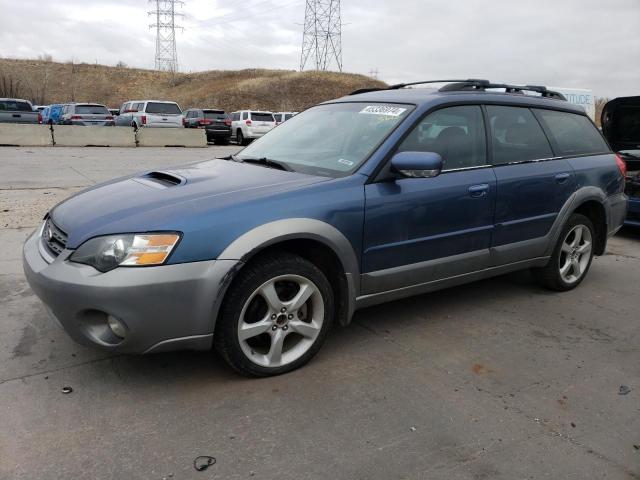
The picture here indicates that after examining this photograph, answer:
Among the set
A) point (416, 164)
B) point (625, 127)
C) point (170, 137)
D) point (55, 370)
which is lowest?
point (55, 370)

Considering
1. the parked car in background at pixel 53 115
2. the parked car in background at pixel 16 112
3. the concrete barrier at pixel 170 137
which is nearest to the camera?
the parked car in background at pixel 16 112

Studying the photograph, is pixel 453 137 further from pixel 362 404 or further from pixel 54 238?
pixel 54 238

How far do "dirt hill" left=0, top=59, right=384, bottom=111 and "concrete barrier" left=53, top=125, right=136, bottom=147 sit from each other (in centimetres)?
3481

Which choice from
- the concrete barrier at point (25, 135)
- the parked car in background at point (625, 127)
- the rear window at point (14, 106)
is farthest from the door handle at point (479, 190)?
the rear window at point (14, 106)

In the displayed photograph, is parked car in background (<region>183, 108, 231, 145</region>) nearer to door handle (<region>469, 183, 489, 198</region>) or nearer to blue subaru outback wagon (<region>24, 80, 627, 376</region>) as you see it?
blue subaru outback wagon (<region>24, 80, 627, 376</region>)

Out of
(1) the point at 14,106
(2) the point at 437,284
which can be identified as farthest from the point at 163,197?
(1) the point at 14,106

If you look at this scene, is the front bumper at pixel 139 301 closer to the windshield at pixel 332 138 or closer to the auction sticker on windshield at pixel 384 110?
the windshield at pixel 332 138

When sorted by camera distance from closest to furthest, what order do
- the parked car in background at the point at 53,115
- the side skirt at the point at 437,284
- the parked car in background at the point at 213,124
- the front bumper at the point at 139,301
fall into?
the front bumper at the point at 139,301, the side skirt at the point at 437,284, the parked car in background at the point at 213,124, the parked car in background at the point at 53,115

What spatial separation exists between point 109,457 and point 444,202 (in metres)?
2.47

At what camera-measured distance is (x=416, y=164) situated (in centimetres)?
323

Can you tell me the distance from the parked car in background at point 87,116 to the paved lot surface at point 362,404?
18624 mm

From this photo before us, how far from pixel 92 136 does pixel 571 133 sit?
59.6ft

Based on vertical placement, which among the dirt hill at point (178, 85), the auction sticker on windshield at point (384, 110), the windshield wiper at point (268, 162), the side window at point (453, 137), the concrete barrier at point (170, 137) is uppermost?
the dirt hill at point (178, 85)

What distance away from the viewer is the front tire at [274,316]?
9.42ft
